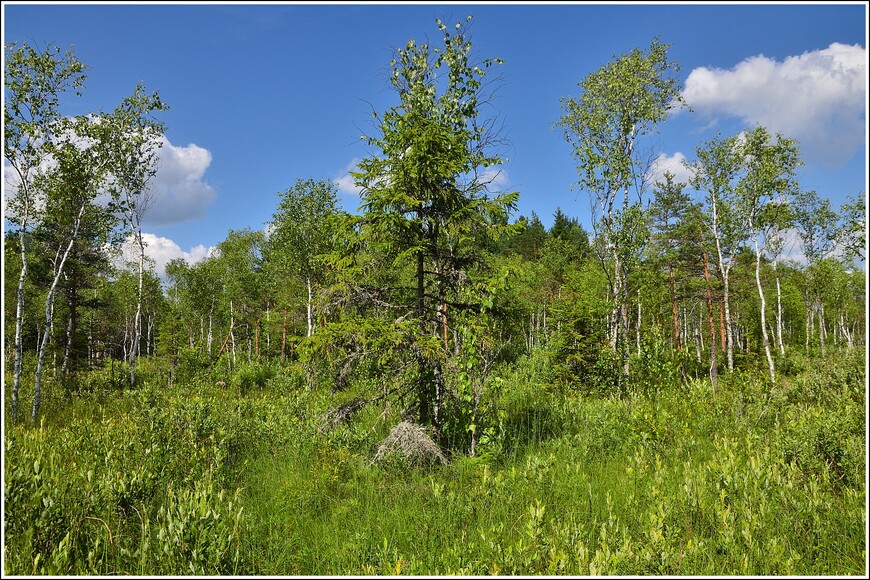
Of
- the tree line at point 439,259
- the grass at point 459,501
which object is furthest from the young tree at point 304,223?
the grass at point 459,501

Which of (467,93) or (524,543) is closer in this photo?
(524,543)

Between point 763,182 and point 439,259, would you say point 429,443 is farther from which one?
point 763,182

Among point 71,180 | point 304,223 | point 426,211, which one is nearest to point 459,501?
point 426,211

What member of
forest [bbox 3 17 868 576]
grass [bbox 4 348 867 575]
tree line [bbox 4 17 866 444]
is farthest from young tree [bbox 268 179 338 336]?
grass [bbox 4 348 867 575]

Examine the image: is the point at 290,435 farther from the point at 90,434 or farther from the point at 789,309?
the point at 789,309

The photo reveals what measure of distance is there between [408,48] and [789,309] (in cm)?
4825

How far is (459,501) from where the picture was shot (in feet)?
16.1

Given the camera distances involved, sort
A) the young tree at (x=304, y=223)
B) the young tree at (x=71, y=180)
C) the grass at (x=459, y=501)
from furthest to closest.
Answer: the young tree at (x=304, y=223) → the young tree at (x=71, y=180) → the grass at (x=459, y=501)

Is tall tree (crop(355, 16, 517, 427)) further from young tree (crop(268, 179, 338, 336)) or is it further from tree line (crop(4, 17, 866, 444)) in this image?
young tree (crop(268, 179, 338, 336))

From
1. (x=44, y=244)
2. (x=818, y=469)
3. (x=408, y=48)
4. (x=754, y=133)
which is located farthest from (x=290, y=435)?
(x=754, y=133)

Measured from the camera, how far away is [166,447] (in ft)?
19.5

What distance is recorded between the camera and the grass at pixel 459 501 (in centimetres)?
363

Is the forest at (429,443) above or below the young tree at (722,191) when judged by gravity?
below

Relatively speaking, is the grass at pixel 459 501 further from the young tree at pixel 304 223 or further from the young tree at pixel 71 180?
the young tree at pixel 304 223
